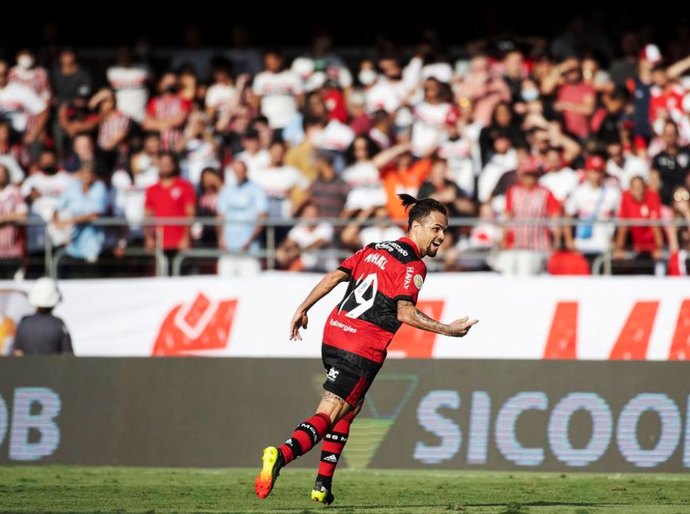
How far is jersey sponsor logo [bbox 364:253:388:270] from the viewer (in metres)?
10.0

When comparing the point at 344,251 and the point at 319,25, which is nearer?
the point at 344,251

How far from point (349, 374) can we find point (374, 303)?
1.75 feet

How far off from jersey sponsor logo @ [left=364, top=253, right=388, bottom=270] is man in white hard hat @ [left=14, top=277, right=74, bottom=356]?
18.8 feet

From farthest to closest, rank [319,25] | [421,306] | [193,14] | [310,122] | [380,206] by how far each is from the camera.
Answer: [193,14] < [319,25] < [310,122] < [380,206] < [421,306]

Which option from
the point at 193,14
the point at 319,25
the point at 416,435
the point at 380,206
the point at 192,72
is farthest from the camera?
the point at 193,14

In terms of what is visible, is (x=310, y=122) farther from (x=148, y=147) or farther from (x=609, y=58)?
(x=609, y=58)

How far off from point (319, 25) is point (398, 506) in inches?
496

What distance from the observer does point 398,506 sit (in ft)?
34.6

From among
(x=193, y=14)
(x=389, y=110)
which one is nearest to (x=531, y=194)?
(x=389, y=110)

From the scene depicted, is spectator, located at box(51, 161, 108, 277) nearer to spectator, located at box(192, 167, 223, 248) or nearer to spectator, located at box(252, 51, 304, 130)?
spectator, located at box(192, 167, 223, 248)

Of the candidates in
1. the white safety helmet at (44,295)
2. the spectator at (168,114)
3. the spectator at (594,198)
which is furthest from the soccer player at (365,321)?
the spectator at (168,114)

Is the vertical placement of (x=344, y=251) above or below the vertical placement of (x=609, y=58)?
below

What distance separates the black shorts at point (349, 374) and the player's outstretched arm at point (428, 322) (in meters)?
0.46

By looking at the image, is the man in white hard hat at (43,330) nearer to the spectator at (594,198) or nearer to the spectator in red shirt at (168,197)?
the spectator in red shirt at (168,197)
